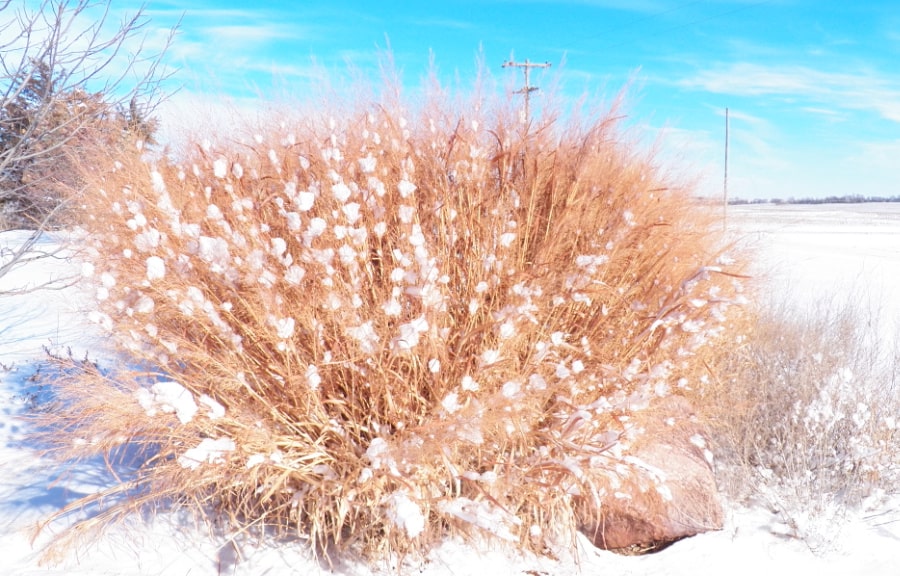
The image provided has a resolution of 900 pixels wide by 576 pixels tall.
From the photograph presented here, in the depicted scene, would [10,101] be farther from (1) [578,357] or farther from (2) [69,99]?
(1) [578,357]

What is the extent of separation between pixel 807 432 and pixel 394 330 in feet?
7.86

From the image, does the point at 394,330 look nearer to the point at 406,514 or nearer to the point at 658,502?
the point at 406,514

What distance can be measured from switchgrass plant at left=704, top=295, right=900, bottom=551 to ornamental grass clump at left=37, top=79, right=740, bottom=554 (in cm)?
63

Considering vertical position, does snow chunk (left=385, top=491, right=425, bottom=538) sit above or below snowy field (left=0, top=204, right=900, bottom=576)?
above

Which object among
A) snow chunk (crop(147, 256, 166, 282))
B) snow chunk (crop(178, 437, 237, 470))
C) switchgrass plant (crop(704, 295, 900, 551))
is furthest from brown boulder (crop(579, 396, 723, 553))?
snow chunk (crop(147, 256, 166, 282))

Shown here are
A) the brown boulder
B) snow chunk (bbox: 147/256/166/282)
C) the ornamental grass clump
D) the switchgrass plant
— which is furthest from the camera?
the switchgrass plant

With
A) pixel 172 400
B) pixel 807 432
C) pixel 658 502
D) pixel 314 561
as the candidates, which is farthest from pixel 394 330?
pixel 807 432

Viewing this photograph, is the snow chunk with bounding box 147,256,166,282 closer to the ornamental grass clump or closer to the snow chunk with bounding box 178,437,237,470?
the ornamental grass clump

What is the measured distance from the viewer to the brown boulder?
2.90 m

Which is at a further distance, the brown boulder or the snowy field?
the brown boulder

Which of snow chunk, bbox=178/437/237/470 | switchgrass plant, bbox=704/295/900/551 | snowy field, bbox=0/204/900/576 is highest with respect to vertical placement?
snow chunk, bbox=178/437/237/470

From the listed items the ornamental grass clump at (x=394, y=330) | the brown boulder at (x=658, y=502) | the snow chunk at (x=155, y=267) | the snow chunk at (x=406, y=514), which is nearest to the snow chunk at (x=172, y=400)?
the ornamental grass clump at (x=394, y=330)

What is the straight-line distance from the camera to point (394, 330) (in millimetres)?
2455

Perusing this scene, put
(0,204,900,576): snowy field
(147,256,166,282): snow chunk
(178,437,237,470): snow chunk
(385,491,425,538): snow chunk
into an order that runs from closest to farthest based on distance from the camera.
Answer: (385,491,425,538): snow chunk → (178,437,237,470): snow chunk → (147,256,166,282): snow chunk → (0,204,900,576): snowy field
